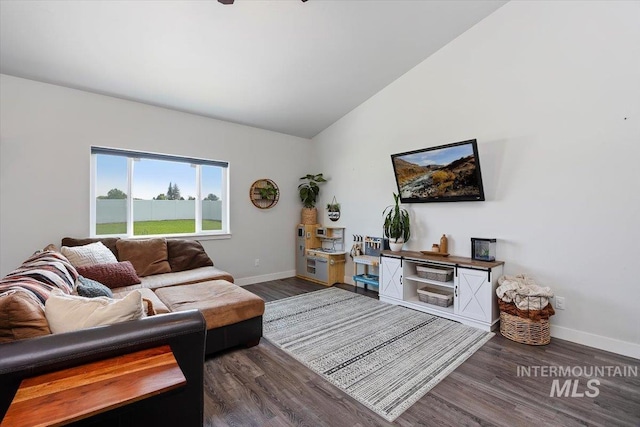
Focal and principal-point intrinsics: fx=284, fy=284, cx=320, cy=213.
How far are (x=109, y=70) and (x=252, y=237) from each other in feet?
9.33

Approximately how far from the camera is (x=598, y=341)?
2568 mm

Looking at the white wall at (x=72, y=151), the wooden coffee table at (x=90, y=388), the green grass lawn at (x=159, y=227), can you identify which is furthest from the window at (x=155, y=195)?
the wooden coffee table at (x=90, y=388)

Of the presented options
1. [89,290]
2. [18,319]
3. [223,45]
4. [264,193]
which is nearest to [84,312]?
[18,319]

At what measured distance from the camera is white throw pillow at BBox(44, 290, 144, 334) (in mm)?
1309

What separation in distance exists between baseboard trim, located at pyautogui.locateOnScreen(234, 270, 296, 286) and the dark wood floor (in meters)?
2.22

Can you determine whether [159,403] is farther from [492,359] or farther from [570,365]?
[570,365]

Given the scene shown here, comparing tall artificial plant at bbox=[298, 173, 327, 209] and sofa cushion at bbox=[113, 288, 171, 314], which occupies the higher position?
tall artificial plant at bbox=[298, 173, 327, 209]

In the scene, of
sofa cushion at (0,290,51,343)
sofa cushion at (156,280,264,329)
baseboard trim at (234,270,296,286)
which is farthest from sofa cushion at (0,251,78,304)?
baseboard trim at (234,270,296,286)

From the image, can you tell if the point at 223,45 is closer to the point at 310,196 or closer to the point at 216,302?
the point at 216,302

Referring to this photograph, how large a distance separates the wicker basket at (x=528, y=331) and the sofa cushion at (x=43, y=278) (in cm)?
352

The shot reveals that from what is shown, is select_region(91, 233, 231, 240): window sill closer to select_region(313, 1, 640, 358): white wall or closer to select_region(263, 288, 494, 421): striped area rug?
select_region(263, 288, 494, 421): striped area rug

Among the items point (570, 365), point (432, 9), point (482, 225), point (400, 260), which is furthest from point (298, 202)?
point (570, 365)

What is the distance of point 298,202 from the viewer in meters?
5.44

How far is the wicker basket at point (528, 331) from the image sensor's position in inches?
102
